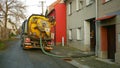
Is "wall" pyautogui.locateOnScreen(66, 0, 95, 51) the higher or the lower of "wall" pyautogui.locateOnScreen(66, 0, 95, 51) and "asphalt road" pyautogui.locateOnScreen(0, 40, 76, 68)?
the higher

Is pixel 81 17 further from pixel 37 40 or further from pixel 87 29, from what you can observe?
pixel 37 40

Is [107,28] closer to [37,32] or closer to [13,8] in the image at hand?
[37,32]

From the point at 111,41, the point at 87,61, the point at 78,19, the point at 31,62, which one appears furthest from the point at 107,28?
the point at 78,19

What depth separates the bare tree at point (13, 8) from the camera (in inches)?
2494

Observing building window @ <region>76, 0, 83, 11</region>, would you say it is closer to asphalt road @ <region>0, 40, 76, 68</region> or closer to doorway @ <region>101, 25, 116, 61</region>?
doorway @ <region>101, 25, 116, 61</region>

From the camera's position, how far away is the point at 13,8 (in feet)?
215

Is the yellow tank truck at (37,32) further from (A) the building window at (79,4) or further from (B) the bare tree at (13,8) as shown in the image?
(B) the bare tree at (13,8)

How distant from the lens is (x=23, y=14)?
6291cm

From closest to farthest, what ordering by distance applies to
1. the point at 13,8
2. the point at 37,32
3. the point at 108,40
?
the point at 108,40
the point at 37,32
the point at 13,8

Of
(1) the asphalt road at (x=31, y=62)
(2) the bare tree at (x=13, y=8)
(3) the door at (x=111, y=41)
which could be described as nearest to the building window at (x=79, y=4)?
(3) the door at (x=111, y=41)

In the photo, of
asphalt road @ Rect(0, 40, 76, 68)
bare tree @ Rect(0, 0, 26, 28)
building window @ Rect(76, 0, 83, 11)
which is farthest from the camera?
bare tree @ Rect(0, 0, 26, 28)

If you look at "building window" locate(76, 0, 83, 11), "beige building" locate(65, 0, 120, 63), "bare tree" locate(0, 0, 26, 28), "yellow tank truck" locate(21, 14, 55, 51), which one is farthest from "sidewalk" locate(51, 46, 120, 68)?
"bare tree" locate(0, 0, 26, 28)

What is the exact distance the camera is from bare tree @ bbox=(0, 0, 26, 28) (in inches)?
2494

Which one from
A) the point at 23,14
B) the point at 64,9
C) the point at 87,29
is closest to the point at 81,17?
the point at 87,29
